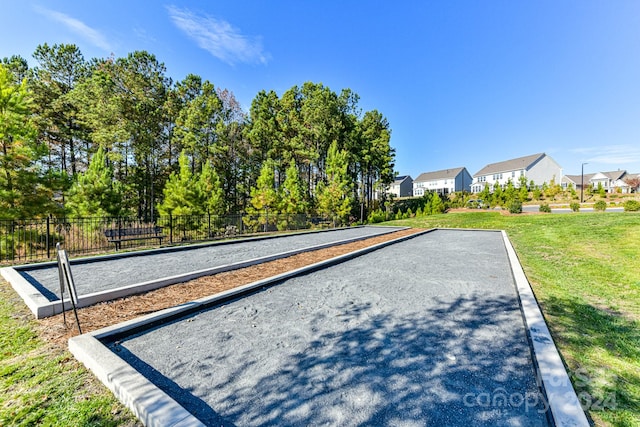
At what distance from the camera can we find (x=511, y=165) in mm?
53000

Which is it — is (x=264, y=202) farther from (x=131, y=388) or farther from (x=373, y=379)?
(x=373, y=379)

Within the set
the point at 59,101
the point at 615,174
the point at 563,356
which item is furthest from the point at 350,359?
the point at 615,174

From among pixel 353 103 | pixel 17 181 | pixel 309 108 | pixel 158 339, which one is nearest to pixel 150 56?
pixel 309 108

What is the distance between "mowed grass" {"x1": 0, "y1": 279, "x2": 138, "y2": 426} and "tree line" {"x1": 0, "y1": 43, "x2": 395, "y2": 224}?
14.7m

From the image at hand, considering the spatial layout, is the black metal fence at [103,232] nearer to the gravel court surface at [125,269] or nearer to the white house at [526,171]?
the gravel court surface at [125,269]

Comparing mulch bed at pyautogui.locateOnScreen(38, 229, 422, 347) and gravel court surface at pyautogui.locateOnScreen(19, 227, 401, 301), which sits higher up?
gravel court surface at pyautogui.locateOnScreen(19, 227, 401, 301)

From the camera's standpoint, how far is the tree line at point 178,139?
61.7ft

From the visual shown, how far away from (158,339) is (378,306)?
316 centimetres

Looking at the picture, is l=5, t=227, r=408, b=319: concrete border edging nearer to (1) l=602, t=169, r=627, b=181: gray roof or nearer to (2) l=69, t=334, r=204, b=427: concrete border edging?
(2) l=69, t=334, r=204, b=427: concrete border edging

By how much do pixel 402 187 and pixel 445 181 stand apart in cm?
1016

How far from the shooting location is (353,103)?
1335 inches

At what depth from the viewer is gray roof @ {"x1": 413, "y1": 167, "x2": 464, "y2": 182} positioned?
59831 mm

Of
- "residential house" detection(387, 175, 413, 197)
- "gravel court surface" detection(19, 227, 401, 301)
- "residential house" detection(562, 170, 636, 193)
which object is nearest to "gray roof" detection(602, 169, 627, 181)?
"residential house" detection(562, 170, 636, 193)

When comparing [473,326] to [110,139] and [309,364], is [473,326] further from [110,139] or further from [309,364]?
[110,139]
